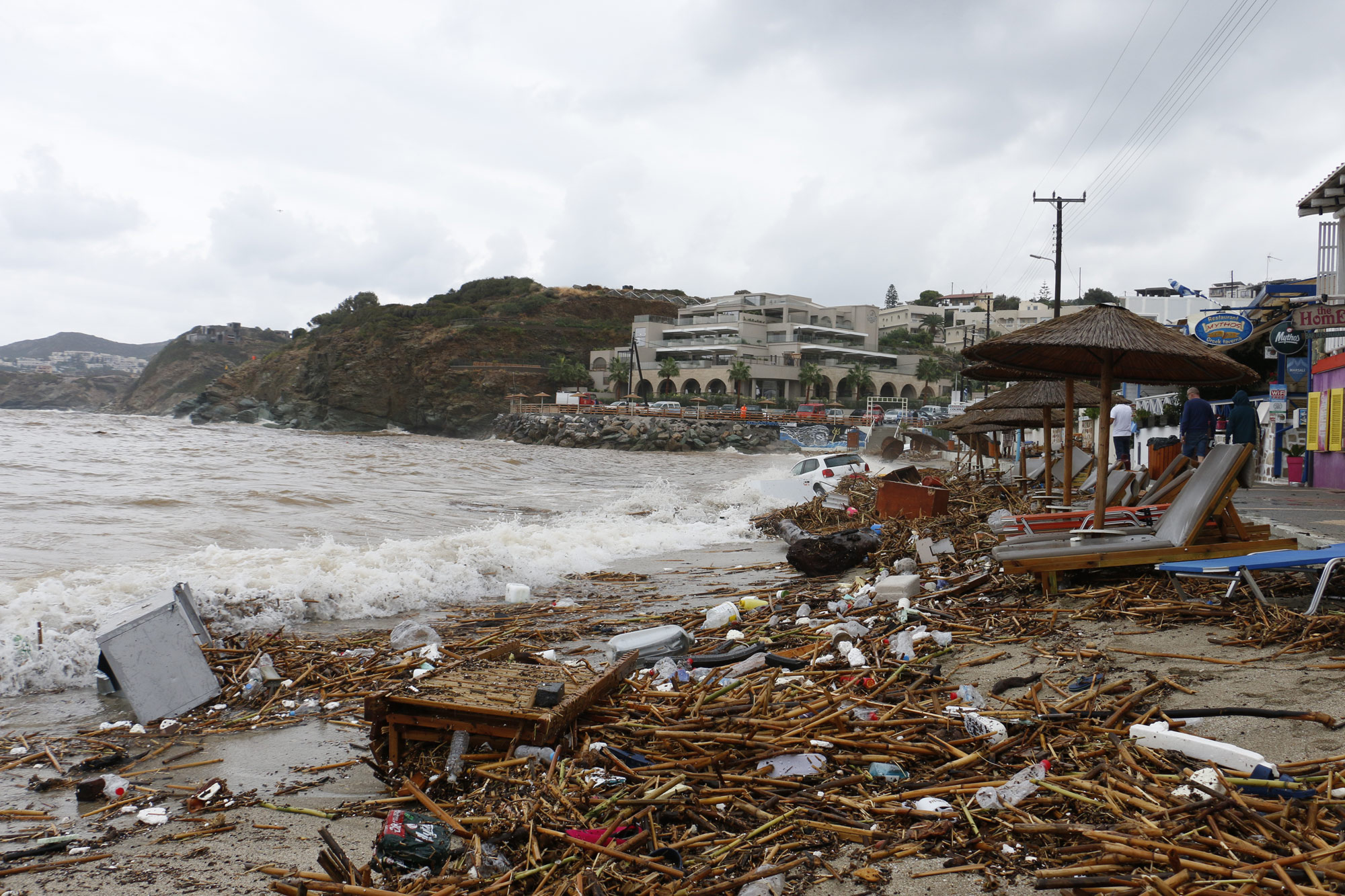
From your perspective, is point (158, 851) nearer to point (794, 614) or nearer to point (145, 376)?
point (794, 614)

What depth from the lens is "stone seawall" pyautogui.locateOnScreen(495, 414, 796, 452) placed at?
69.4 meters

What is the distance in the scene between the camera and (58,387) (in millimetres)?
174625

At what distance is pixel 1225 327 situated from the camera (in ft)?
60.1

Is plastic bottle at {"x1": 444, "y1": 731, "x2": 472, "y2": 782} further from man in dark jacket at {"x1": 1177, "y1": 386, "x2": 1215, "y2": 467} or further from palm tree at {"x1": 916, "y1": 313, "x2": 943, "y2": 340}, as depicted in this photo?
palm tree at {"x1": 916, "y1": 313, "x2": 943, "y2": 340}

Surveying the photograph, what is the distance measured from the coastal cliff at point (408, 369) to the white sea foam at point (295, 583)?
83.6 meters

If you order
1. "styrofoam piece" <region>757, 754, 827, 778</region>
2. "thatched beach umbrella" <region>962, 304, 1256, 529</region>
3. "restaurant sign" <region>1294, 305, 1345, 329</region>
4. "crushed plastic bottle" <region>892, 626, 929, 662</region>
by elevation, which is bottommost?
"styrofoam piece" <region>757, 754, 827, 778</region>

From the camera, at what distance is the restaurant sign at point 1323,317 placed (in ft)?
46.9

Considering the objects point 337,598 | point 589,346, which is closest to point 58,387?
point 589,346

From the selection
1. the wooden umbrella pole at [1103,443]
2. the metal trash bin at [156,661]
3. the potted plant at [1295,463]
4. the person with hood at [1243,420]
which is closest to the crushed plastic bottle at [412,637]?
the metal trash bin at [156,661]

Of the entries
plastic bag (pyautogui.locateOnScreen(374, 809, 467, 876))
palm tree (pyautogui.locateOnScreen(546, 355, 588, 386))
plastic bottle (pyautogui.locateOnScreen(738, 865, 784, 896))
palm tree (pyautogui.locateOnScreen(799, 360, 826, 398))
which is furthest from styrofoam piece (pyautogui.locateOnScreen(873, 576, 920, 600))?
palm tree (pyautogui.locateOnScreen(546, 355, 588, 386))

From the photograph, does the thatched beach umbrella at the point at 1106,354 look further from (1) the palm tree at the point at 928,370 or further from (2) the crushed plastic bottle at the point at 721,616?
(1) the palm tree at the point at 928,370

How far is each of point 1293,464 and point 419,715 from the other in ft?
68.4

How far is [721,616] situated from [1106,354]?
385 centimetres

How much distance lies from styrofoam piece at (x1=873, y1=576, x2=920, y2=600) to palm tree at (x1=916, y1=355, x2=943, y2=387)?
349 ft
